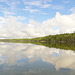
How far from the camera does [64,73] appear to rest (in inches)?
621

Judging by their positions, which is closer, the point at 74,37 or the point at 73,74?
the point at 73,74

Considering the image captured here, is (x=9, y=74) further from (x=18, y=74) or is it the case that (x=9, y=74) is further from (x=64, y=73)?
(x=64, y=73)

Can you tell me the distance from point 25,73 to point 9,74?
226 centimetres

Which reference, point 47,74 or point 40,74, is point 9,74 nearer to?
point 40,74

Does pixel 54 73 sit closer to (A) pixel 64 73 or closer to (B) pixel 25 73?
(A) pixel 64 73

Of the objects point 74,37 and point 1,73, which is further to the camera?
point 74,37

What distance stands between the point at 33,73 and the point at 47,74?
208 centimetres

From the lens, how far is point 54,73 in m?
15.8

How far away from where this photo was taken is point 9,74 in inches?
603

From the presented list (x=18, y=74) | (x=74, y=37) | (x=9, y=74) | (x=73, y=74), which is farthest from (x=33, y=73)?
(x=74, y=37)

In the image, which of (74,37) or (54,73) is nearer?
(54,73)

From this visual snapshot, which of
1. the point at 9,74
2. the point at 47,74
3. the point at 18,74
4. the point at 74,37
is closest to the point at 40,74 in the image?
the point at 47,74

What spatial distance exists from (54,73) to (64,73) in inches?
56.9

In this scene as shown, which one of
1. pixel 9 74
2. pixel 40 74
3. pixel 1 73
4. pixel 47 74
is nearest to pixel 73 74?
pixel 47 74
